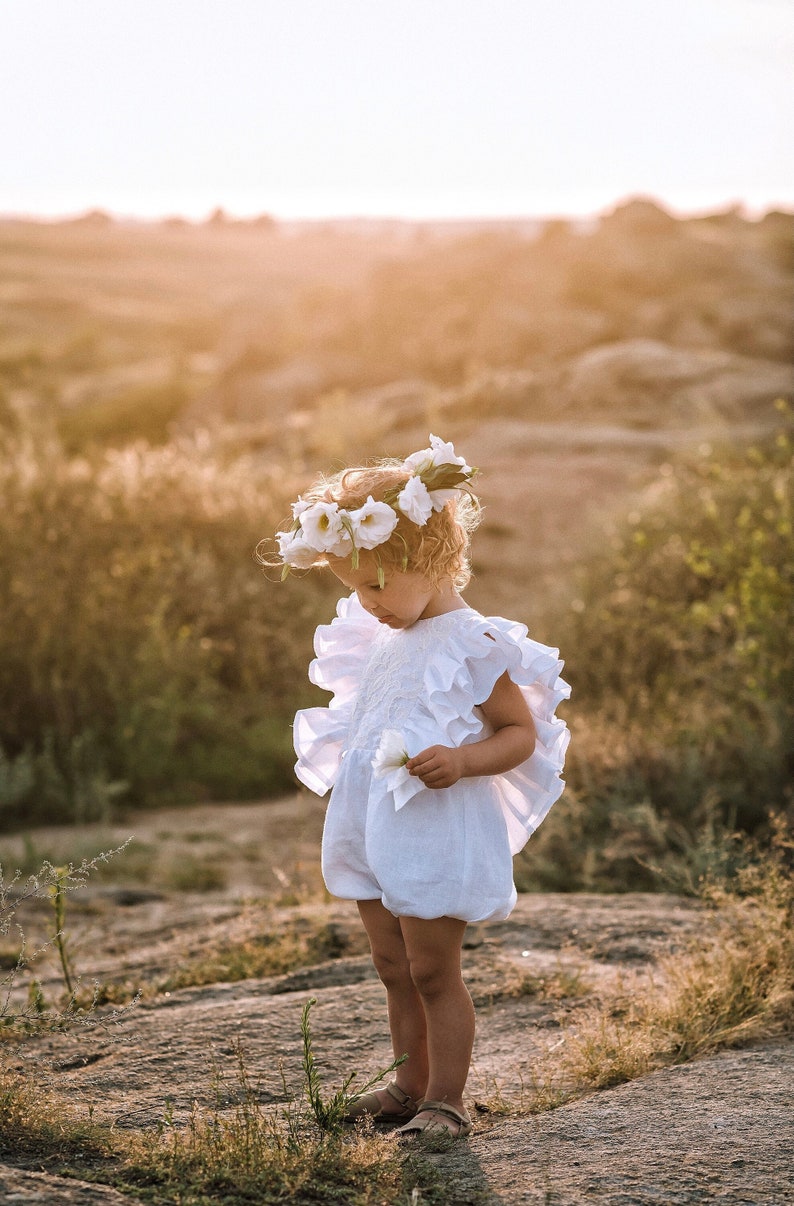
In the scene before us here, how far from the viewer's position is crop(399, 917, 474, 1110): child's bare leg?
2.87m

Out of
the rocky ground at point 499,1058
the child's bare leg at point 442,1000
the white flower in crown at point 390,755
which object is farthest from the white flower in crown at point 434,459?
the rocky ground at point 499,1058

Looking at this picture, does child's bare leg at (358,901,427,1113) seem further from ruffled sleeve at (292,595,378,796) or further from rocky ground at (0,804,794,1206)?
ruffled sleeve at (292,595,378,796)

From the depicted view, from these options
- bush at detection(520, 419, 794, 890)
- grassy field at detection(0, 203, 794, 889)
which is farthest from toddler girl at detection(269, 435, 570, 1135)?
grassy field at detection(0, 203, 794, 889)

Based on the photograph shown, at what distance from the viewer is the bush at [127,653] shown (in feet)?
25.8

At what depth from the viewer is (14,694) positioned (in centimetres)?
800

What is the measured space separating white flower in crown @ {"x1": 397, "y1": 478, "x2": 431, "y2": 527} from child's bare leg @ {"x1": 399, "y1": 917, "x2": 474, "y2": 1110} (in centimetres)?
91

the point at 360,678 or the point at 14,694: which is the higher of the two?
the point at 360,678

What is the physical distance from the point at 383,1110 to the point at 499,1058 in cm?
50

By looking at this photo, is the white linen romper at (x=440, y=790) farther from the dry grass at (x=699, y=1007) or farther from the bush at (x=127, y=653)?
the bush at (x=127, y=653)

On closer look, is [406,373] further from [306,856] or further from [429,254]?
[306,856]

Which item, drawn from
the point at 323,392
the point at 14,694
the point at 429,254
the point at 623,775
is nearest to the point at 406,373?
the point at 323,392

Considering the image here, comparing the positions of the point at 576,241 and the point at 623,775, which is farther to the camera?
the point at 576,241

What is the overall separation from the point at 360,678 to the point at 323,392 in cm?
2279

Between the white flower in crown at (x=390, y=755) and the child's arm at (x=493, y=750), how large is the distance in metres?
0.02
